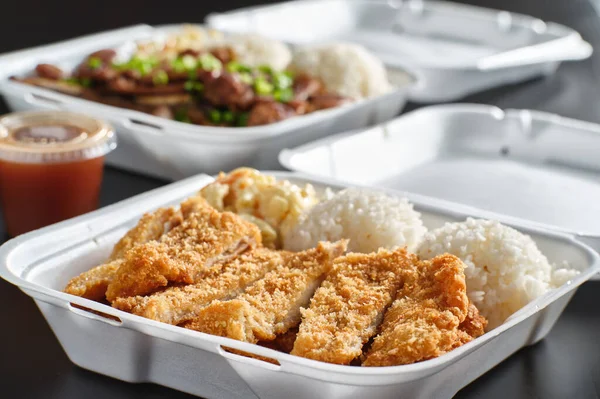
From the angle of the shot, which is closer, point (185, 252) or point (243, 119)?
point (185, 252)

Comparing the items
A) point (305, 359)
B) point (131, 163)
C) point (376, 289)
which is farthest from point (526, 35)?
point (305, 359)

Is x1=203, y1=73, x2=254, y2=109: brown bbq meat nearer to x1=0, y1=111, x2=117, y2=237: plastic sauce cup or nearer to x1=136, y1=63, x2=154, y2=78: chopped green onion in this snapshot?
x1=136, y1=63, x2=154, y2=78: chopped green onion

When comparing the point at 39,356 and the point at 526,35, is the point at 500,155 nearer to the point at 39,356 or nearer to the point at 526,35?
the point at 526,35

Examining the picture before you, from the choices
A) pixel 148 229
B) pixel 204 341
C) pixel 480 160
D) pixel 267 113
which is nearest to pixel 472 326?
pixel 204 341

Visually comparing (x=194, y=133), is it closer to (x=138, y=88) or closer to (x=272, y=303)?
(x=138, y=88)

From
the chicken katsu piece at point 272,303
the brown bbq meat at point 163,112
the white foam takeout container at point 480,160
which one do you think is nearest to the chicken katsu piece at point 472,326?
the chicken katsu piece at point 272,303

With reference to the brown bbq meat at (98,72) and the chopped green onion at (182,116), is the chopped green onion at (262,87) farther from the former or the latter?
the brown bbq meat at (98,72)
